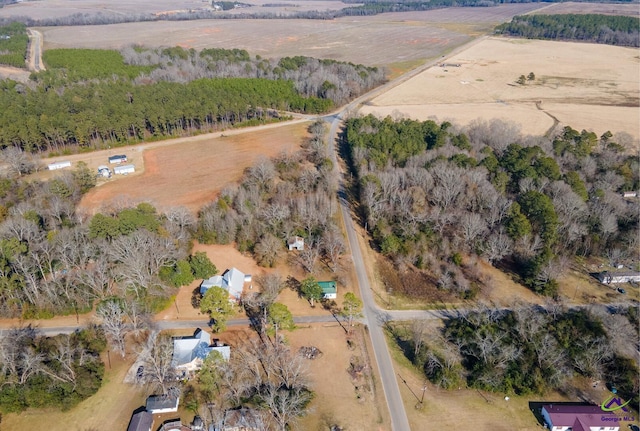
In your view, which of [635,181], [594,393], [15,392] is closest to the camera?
[15,392]

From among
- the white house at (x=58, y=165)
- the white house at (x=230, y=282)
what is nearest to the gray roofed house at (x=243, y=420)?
the white house at (x=230, y=282)

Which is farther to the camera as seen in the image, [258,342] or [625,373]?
[258,342]

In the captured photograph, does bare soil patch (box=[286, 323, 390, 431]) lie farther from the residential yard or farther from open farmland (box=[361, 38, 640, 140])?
open farmland (box=[361, 38, 640, 140])

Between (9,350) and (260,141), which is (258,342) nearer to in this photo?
(9,350)

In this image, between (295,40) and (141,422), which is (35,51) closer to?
(295,40)

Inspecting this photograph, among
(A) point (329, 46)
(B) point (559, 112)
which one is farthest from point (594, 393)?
(A) point (329, 46)

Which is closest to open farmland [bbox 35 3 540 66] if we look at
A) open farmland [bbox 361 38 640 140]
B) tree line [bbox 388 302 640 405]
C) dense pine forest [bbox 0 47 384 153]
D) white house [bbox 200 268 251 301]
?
open farmland [bbox 361 38 640 140]
